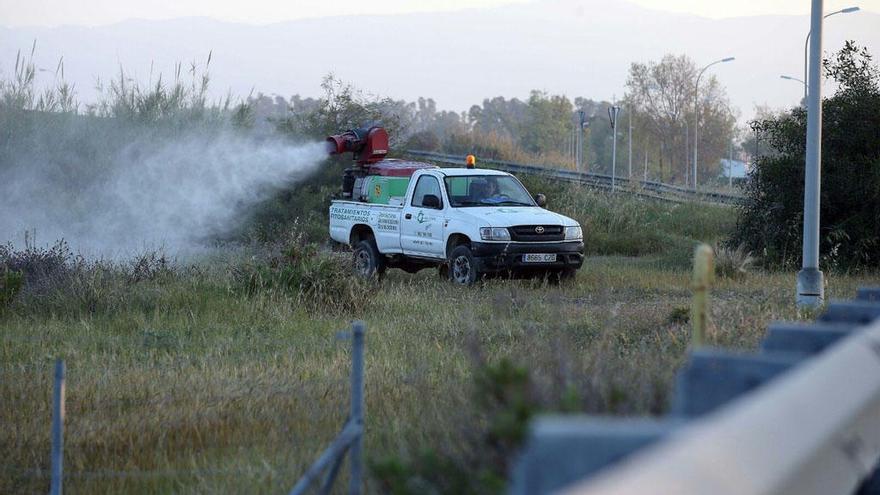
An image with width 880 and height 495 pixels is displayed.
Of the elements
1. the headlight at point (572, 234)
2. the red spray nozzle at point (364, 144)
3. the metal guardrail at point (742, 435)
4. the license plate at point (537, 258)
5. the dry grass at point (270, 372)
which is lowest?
the dry grass at point (270, 372)

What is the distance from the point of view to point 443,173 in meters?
18.4

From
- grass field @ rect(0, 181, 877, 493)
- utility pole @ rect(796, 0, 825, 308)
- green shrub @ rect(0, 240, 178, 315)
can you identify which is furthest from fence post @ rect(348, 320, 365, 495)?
utility pole @ rect(796, 0, 825, 308)

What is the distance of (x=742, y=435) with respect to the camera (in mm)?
2213

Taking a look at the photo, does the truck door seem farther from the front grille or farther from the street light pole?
the street light pole

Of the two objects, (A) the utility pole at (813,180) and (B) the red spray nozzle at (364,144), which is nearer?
(A) the utility pole at (813,180)

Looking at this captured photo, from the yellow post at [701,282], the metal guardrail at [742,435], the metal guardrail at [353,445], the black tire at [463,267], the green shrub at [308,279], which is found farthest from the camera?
the black tire at [463,267]

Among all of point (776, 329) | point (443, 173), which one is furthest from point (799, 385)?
point (443, 173)

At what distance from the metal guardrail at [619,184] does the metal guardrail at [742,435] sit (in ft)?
90.1

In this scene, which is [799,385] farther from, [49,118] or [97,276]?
[49,118]

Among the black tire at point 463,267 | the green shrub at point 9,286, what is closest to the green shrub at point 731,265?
the black tire at point 463,267

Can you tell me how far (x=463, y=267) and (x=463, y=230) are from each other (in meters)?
0.55

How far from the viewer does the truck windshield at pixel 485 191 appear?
1820 cm

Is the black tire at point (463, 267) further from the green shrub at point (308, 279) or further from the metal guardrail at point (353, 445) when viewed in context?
the metal guardrail at point (353, 445)

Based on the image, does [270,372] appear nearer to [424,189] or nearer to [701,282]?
[701,282]
